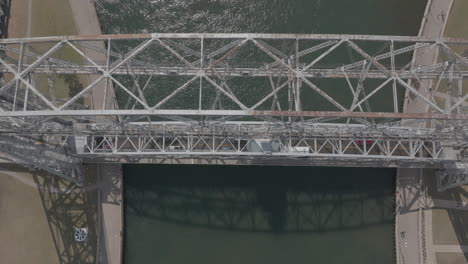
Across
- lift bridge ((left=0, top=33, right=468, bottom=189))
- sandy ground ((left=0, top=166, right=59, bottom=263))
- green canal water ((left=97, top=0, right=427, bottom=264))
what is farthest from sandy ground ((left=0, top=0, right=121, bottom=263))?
lift bridge ((left=0, top=33, right=468, bottom=189))

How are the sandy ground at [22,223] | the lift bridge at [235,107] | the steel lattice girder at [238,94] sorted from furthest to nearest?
the sandy ground at [22,223]
the lift bridge at [235,107]
the steel lattice girder at [238,94]

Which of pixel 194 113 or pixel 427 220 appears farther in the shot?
pixel 427 220

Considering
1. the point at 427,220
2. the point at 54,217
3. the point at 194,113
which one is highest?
the point at 194,113

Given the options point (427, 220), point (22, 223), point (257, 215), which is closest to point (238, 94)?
point (257, 215)

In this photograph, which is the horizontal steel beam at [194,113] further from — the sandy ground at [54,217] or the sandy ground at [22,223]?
the sandy ground at [22,223]

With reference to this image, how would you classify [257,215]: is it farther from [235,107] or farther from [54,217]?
[54,217]

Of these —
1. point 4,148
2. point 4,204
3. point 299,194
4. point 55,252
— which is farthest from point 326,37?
point 4,204

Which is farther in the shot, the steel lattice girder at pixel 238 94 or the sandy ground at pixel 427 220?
the sandy ground at pixel 427 220

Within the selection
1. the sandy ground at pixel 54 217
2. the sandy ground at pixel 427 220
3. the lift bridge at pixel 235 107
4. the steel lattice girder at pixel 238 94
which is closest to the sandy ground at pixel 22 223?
the sandy ground at pixel 54 217

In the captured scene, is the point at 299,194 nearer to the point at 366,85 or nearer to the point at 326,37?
the point at 366,85
